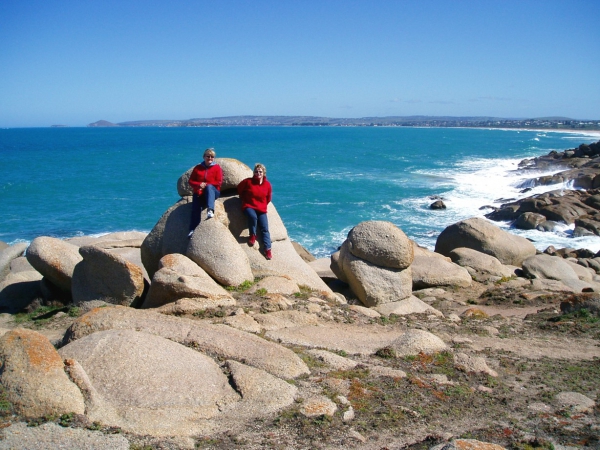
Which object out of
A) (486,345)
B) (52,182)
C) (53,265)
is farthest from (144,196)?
(486,345)

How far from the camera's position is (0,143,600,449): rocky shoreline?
5629mm

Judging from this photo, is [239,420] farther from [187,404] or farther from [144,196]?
[144,196]

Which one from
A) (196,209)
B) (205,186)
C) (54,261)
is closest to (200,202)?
(196,209)

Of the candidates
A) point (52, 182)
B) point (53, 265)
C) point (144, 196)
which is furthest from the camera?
point (52, 182)

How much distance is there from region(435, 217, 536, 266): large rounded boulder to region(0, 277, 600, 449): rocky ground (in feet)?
30.2

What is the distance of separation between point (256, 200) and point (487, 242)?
470 inches

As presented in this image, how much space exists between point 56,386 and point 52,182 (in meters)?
54.4

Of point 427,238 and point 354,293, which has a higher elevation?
point 354,293

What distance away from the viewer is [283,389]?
6426 millimetres

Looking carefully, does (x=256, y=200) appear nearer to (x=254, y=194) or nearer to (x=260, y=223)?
(x=254, y=194)

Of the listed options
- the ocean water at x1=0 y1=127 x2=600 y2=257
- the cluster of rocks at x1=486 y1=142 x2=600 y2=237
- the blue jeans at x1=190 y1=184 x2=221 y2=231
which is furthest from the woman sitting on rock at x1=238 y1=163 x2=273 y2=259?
the cluster of rocks at x1=486 y1=142 x2=600 y2=237

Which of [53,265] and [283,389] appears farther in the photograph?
[53,265]

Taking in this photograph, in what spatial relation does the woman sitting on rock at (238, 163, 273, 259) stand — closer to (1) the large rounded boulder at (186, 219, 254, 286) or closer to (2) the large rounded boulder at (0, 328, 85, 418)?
(1) the large rounded boulder at (186, 219, 254, 286)

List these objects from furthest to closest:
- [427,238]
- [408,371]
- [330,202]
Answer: [330,202]
[427,238]
[408,371]
